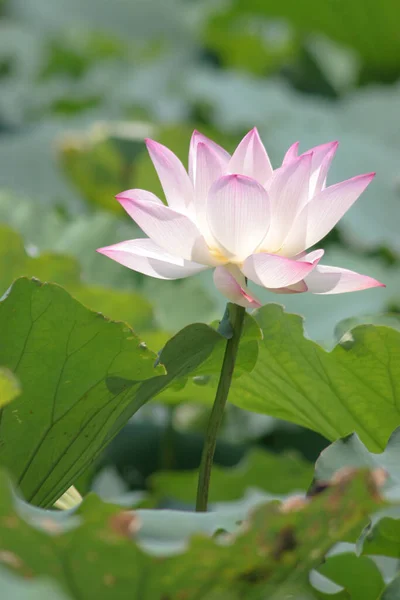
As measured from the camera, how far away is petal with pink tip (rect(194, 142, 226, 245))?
522 millimetres

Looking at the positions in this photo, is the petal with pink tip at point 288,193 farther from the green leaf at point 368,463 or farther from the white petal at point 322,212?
the green leaf at point 368,463

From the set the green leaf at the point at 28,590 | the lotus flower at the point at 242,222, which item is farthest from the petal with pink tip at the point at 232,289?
the green leaf at the point at 28,590

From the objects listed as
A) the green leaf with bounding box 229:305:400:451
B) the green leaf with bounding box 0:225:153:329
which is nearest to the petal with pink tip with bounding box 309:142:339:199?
the green leaf with bounding box 229:305:400:451

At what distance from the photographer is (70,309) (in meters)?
0.57

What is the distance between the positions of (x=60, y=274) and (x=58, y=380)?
54 centimetres

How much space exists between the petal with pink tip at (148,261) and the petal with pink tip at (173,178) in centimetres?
3

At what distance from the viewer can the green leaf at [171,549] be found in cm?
39

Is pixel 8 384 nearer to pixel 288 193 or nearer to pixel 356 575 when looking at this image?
pixel 288 193

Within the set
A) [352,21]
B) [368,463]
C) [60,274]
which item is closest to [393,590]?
[368,463]

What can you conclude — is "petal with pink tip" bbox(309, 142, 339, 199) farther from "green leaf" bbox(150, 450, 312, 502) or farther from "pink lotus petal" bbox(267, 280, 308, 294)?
"green leaf" bbox(150, 450, 312, 502)

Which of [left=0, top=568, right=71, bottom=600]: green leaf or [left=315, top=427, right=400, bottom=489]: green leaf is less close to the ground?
[left=0, top=568, right=71, bottom=600]: green leaf

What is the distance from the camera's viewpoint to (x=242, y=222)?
1.67 feet

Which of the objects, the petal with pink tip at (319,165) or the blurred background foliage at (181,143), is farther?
the blurred background foliage at (181,143)

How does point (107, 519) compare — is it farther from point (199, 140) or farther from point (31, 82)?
point (31, 82)
